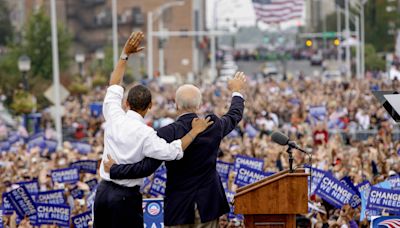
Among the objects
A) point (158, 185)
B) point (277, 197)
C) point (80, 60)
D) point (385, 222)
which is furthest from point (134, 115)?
point (80, 60)

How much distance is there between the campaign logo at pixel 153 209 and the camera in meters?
10.6

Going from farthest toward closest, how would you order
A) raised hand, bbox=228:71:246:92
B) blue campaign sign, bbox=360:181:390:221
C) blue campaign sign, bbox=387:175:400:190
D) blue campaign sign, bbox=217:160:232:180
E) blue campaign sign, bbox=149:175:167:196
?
blue campaign sign, bbox=217:160:232:180 → blue campaign sign, bbox=149:175:167:196 → blue campaign sign, bbox=387:175:400:190 → blue campaign sign, bbox=360:181:390:221 → raised hand, bbox=228:71:246:92

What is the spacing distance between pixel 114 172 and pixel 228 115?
0.96 meters

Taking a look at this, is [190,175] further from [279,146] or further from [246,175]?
[279,146]

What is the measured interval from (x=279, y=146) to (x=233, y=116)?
12.7 meters

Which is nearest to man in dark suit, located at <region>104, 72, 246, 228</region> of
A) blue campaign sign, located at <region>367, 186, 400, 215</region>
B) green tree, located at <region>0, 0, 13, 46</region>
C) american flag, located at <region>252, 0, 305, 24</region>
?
blue campaign sign, located at <region>367, 186, 400, 215</region>

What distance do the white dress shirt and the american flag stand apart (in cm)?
4628

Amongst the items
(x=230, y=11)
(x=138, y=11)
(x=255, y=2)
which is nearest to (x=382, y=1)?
(x=230, y=11)

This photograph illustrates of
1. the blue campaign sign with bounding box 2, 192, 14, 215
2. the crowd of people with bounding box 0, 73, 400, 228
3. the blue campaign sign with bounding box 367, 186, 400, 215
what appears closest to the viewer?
the blue campaign sign with bounding box 367, 186, 400, 215

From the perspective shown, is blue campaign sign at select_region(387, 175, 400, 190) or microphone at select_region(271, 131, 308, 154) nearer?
microphone at select_region(271, 131, 308, 154)

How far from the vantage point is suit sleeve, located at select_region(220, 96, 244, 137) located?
849 cm

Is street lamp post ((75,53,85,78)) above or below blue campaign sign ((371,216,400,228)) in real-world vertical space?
below

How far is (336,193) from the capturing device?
12883 millimetres

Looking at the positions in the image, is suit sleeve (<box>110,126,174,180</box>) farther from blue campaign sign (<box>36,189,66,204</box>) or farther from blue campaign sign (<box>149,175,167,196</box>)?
blue campaign sign (<box>36,189,66,204</box>)
